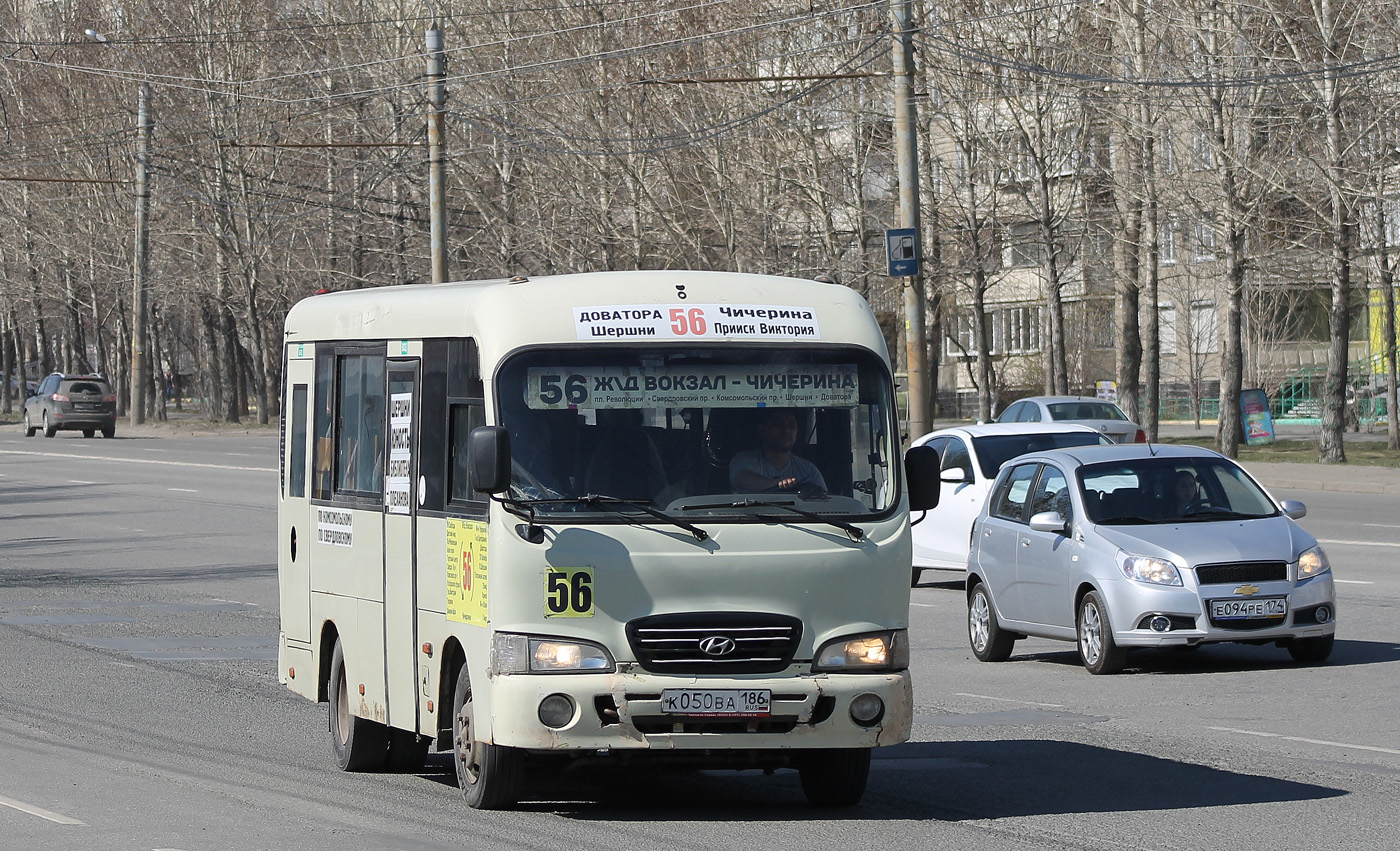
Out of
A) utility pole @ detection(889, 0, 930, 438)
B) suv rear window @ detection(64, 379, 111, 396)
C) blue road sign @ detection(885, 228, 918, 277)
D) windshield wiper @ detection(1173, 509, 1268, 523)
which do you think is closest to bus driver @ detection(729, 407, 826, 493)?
windshield wiper @ detection(1173, 509, 1268, 523)

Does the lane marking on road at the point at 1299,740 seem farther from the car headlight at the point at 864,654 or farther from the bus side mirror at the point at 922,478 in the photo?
the car headlight at the point at 864,654

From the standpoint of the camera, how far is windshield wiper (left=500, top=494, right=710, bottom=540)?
745cm

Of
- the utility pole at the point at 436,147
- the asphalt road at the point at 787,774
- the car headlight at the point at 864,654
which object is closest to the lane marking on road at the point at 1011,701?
the asphalt road at the point at 787,774

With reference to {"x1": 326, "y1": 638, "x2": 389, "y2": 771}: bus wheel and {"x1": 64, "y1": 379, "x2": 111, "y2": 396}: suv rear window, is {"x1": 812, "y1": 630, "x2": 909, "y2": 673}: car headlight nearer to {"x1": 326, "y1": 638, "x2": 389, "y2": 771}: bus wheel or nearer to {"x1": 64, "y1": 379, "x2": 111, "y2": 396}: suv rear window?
{"x1": 326, "y1": 638, "x2": 389, "y2": 771}: bus wheel

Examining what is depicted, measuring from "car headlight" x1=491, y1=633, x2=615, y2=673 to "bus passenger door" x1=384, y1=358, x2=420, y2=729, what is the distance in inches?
44.1

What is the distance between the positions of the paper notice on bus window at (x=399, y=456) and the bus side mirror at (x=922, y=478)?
7.20 ft

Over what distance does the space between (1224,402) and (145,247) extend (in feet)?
117

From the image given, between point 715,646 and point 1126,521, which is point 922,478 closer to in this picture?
point 715,646

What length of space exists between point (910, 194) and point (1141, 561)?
13.0 meters

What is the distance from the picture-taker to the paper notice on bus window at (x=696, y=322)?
7.88m

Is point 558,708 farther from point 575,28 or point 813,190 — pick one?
point 575,28

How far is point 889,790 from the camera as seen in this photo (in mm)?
8445

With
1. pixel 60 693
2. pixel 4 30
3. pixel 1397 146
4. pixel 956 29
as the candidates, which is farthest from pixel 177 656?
pixel 4 30

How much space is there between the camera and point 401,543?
27.9 ft
